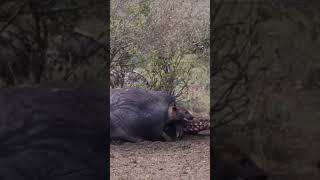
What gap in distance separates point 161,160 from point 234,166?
195cm

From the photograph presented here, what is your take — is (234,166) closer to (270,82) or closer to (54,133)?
(270,82)

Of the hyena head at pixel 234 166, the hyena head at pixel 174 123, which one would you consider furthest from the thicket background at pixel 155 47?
the hyena head at pixel 234 166

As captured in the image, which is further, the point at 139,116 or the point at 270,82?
the point at 139,116

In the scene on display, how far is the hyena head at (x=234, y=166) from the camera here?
7.64 feet

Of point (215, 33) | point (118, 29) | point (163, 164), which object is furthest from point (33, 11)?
point (118, 29)

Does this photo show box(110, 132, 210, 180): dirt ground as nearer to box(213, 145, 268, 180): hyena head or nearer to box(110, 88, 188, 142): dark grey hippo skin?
box(110, 88, 188, 142): dark grey hippo skin

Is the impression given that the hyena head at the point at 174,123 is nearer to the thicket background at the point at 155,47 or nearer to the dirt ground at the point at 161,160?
the dirt ground at the point at 161,160

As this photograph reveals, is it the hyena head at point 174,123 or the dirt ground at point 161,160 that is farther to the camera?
the hyena head at point 174,123

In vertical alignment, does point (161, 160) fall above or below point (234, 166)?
below

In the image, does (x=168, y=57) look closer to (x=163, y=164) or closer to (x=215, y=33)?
(x=163, y=164)

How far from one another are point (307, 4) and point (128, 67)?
3792 millimetres

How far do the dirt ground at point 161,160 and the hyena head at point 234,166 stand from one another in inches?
63.8

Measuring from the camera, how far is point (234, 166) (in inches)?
92.0

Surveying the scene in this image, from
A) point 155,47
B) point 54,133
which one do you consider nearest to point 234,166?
point 54,133
